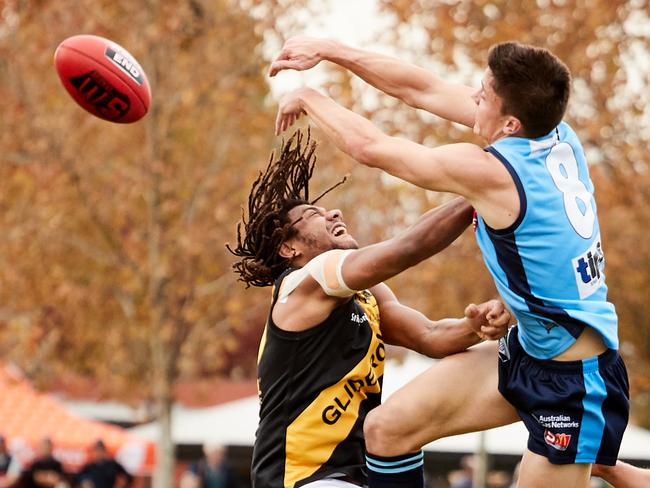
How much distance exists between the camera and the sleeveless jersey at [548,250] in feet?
14.9

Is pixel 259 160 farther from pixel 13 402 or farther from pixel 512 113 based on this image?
pixel 512 113

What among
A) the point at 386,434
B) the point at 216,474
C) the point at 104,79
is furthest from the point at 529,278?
the point at 216,474

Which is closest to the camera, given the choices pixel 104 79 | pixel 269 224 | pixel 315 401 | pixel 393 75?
pixel 315 401

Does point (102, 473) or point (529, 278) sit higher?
point (102, 473)

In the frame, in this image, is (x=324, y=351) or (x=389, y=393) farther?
(x=389, y=393)

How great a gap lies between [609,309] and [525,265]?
47cm

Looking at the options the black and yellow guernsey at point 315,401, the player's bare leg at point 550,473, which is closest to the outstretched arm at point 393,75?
the black and yellow guernsey at point 315,401

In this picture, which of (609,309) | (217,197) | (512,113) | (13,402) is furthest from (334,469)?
(13,402)

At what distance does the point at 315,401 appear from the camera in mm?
5336

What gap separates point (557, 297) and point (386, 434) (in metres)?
0.99

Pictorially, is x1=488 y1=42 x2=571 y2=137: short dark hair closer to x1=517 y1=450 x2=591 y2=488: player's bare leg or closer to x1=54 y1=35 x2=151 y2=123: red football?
x1=517 y1=450 x2=591 y2=488: player's bare leg

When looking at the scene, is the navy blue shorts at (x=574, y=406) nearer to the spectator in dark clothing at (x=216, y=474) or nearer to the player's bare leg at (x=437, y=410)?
the player's bare leg at (x=437, y=410)

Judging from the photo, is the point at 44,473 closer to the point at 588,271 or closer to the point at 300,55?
the point at 300,55

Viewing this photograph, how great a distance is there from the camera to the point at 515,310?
4680mm
